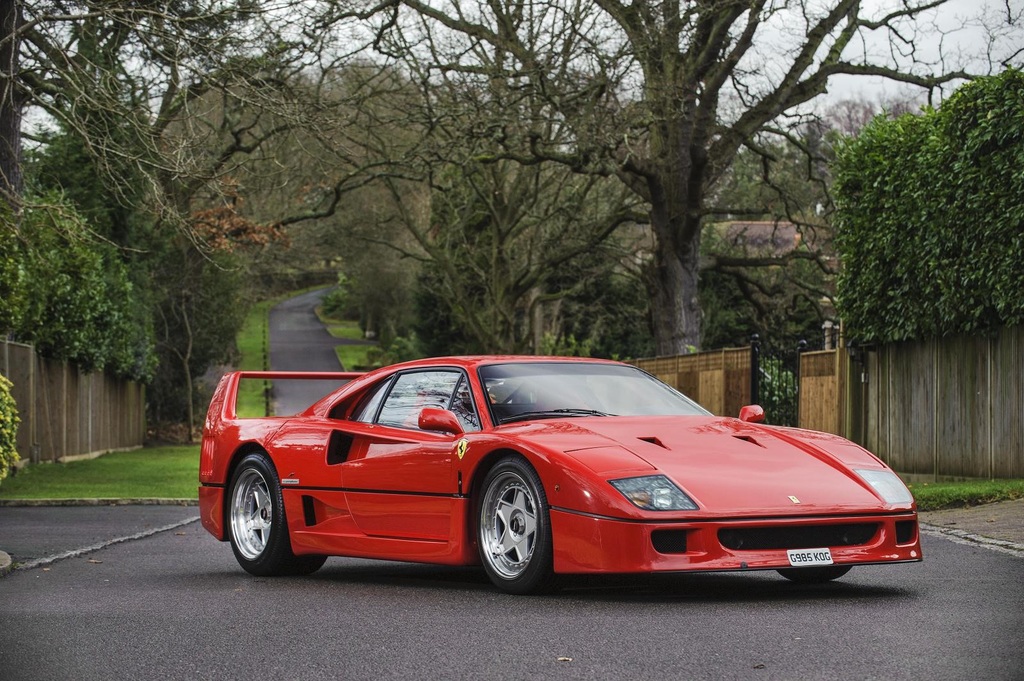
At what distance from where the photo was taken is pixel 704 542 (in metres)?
7.06

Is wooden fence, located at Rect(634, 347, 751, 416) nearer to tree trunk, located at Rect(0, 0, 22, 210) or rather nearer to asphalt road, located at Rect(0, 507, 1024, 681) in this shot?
tree trunk, located at Rect(0, 0, 22, 210)

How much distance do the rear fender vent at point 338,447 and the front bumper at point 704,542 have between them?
7.32 ft

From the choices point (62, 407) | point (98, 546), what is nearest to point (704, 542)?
point (98, 546)

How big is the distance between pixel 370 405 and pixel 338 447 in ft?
1.10

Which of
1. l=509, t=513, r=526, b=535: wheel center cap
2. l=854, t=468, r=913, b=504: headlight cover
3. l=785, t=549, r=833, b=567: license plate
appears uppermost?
l=854, t=468, r=913, b=504: headlight cover

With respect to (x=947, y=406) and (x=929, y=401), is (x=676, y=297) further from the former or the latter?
(x=947, y=406)

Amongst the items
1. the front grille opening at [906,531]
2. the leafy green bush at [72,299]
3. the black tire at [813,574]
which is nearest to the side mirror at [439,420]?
the black tire at [813,574]

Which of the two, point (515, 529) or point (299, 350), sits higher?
point (299, 350)

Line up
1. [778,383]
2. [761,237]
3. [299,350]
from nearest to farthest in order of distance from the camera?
[778,383] < [761,237] < [299,350]

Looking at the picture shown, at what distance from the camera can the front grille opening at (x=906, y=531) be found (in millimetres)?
7574

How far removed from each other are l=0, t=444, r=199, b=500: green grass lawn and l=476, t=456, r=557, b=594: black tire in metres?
11.8

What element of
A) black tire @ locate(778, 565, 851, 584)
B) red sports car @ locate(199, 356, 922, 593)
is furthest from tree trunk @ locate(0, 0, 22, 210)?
black tire @ locate(778, 565, 851, 584)

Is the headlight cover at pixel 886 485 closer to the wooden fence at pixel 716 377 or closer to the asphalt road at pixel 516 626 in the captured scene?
the asphalt road at pixel 516 626

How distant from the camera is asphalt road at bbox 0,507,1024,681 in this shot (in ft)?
18.0
